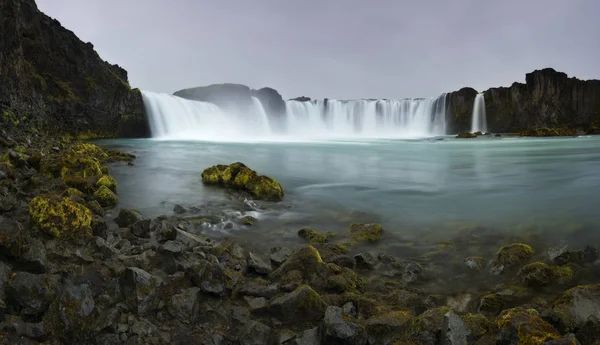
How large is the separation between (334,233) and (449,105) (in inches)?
2335

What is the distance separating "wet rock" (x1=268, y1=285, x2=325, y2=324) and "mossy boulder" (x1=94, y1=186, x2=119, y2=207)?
5667 mm

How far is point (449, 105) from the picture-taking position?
59344 mm

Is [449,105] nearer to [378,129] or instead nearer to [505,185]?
[378,129]

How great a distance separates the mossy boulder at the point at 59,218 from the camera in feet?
13.5

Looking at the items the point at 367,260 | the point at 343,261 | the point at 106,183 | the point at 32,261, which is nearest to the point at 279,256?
the point at 343,261

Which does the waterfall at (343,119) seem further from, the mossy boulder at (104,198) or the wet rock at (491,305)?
the wet rock at (491,305)

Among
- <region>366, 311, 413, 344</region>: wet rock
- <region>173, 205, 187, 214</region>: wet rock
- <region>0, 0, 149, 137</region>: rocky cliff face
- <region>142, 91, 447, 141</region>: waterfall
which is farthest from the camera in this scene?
<region>142, 91, 447, 141</region>: waterfall

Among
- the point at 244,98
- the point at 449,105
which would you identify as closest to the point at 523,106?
the point at 449,105

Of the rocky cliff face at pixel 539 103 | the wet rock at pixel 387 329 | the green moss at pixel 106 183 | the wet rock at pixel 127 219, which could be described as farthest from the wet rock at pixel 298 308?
the rocky cliff face at pixel 539 103

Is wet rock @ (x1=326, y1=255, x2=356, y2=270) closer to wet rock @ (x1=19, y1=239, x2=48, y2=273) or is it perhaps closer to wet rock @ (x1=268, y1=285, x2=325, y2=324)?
wet rock @ (x1=268, y1=285, x2=325, y2=324)

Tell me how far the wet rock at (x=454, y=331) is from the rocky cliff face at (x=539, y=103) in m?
62.2

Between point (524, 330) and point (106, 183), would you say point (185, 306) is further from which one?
point (106, 183)

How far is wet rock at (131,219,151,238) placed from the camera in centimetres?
542

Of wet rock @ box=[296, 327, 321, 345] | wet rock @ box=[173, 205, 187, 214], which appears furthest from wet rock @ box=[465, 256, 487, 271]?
wet rock @ box=[173, 205, 187, 214]
